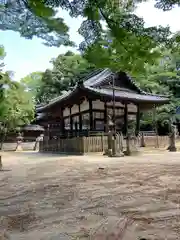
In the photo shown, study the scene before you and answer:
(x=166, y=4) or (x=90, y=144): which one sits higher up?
(x=166, y=4)

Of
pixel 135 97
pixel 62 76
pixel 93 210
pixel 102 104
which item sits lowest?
pixel 93 210

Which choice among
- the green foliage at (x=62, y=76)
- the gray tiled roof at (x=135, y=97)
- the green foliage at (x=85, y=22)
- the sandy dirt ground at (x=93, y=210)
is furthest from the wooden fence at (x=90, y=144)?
the green foliage at (x=85, y=22)

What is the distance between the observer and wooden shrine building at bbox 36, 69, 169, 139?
21.3 metres

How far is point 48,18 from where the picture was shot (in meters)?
2.81

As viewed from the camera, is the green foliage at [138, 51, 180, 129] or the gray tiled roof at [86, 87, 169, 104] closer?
the gray tiled roof at [86, 87, 169, 104]

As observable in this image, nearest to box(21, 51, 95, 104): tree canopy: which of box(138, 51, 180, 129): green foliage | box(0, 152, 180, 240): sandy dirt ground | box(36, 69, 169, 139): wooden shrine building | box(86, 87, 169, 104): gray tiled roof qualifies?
box(138, 51, 180, 129): green foliage

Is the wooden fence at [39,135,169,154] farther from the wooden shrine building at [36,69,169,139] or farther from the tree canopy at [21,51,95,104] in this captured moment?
the tree canopy at [21,51,95,104]

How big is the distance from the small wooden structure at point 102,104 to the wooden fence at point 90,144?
3.11 feet

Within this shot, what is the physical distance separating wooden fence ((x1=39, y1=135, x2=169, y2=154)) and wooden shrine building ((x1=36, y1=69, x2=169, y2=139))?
1079 mm

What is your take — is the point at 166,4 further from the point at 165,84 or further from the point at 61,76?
the point at 61,76

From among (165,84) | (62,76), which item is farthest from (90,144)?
(62,76)

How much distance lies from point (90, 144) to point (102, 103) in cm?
481

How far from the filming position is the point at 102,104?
896 inches

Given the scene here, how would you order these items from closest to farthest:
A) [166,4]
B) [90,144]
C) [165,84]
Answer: [166,4]
[90,144]
[165,84]
